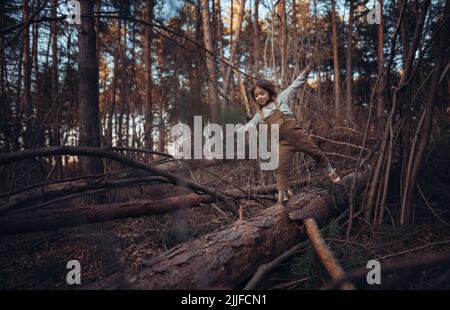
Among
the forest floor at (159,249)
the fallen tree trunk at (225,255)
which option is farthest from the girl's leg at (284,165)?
the forest floor at (159,249)

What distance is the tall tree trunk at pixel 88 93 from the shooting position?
4.29 metres

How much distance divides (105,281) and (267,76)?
4750mm

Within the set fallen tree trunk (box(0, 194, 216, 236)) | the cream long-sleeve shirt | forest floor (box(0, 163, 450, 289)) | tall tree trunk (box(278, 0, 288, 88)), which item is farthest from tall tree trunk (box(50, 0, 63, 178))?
tall tree trunk (box(278, 0, 288, 88))

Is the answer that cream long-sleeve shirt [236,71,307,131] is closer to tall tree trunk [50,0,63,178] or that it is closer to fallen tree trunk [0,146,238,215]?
fallen tree trunk [0,146,238,215]

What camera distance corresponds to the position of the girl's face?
357 cm

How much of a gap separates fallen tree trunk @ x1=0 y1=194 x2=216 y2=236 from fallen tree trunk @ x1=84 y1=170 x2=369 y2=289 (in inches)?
37.4

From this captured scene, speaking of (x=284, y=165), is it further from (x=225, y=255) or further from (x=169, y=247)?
(x=169, y=247)

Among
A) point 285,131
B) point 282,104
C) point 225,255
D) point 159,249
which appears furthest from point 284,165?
point 159,249

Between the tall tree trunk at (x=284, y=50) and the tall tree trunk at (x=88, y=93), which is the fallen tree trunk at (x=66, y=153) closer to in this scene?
the tall tree trunk at (x=88, y=93)

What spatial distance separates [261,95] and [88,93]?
103 inches

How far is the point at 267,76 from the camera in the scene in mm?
5699

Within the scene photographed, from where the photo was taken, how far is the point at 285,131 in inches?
136

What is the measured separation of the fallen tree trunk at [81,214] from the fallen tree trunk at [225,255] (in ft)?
3.11
